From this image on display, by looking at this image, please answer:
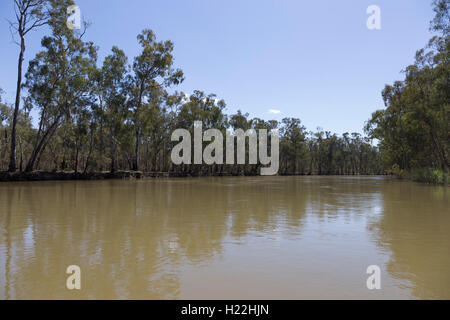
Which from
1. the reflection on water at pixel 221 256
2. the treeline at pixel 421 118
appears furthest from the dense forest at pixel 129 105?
the reflection on water at pixel 221 256

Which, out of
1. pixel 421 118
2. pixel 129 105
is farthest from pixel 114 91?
pixel 421 118

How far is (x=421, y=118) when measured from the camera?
35.7 metres

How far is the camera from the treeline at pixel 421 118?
2836 cm

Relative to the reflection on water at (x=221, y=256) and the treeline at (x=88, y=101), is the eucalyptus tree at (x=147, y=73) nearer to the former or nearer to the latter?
the treeline at (x=88, y=101)

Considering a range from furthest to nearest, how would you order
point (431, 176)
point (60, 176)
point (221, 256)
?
point (431, 176) < point (60, 176) < point (221, 256)

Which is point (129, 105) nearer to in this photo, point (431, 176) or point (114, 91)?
point (114, 91)

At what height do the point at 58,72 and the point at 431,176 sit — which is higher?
the point at 58,72

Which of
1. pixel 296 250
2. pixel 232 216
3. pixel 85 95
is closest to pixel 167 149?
pixel 85 95

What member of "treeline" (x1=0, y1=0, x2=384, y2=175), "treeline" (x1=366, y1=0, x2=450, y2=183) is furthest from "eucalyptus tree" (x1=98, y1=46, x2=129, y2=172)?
"treeline" (x1=366, y1=0, x2=450, y2=183)

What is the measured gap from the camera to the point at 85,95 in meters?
38.2

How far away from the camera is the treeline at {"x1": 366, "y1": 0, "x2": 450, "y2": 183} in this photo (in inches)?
1117

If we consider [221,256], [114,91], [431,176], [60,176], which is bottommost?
[221,256]

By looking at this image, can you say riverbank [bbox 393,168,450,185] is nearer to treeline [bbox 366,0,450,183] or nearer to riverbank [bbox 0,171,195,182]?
treeline [bbox 366,0,450,183]
